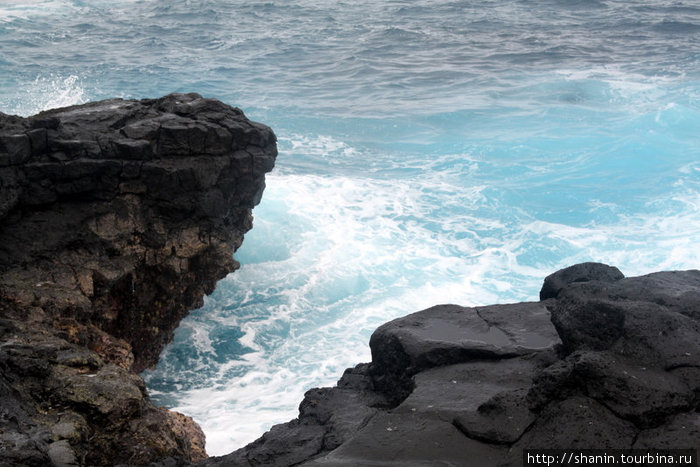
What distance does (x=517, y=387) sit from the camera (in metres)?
4.39

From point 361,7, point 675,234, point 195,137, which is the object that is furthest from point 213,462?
point 361,7

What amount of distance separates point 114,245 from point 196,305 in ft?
5.08

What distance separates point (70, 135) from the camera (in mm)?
6824

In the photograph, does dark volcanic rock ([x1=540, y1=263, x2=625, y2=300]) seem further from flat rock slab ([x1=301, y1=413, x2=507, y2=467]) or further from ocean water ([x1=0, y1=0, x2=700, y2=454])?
ocean water ([x1=0, y1=0, x2=700, y2=454])

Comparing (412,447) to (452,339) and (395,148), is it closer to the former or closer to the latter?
(452,339)

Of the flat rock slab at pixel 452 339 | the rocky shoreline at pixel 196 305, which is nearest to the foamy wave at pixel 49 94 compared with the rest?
the rocky shoreline at pixel 196 305

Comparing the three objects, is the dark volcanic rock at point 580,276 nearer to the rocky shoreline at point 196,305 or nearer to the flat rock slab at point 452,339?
the rocky shoreline at point 196,305

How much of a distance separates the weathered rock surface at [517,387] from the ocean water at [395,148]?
2.85 metres

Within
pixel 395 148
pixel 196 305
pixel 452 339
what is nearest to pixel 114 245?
pixel 196 305

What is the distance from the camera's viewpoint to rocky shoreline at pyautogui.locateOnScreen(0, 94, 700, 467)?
12.4ft

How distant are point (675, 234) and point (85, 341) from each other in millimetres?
10931

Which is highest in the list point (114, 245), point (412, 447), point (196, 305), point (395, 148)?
point (114, 245)

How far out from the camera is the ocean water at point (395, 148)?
9.68 m

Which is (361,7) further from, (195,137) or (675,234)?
(195,137)
